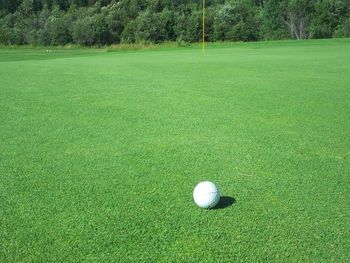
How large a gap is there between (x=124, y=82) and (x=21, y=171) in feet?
24.1

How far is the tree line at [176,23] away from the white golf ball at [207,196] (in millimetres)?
44709

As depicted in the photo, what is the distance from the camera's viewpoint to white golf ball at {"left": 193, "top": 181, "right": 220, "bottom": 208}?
365 cm

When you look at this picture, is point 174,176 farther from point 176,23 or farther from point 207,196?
point 176,23

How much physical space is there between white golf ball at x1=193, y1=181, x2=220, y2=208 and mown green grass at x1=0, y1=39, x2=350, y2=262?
0.23 ft

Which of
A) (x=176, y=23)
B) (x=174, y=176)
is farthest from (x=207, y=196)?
(x=176, y=23)

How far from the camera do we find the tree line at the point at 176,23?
4784 centimetres

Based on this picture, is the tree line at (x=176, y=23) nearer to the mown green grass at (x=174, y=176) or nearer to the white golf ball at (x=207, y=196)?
the mown green grass at (x=174, y=176)

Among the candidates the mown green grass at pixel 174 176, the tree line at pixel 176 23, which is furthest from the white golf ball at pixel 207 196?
the tree line at pixel 176 23

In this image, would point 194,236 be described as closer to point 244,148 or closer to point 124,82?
point 244,148

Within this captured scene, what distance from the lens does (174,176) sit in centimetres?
452

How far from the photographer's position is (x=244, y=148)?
5488 mm

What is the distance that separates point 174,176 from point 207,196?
91cm

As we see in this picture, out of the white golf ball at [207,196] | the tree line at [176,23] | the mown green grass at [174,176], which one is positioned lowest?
the mown green grass at [174,176]

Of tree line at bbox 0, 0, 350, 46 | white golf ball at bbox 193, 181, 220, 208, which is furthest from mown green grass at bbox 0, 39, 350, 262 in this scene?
tree line at bbox 0, 0, 350, 46
